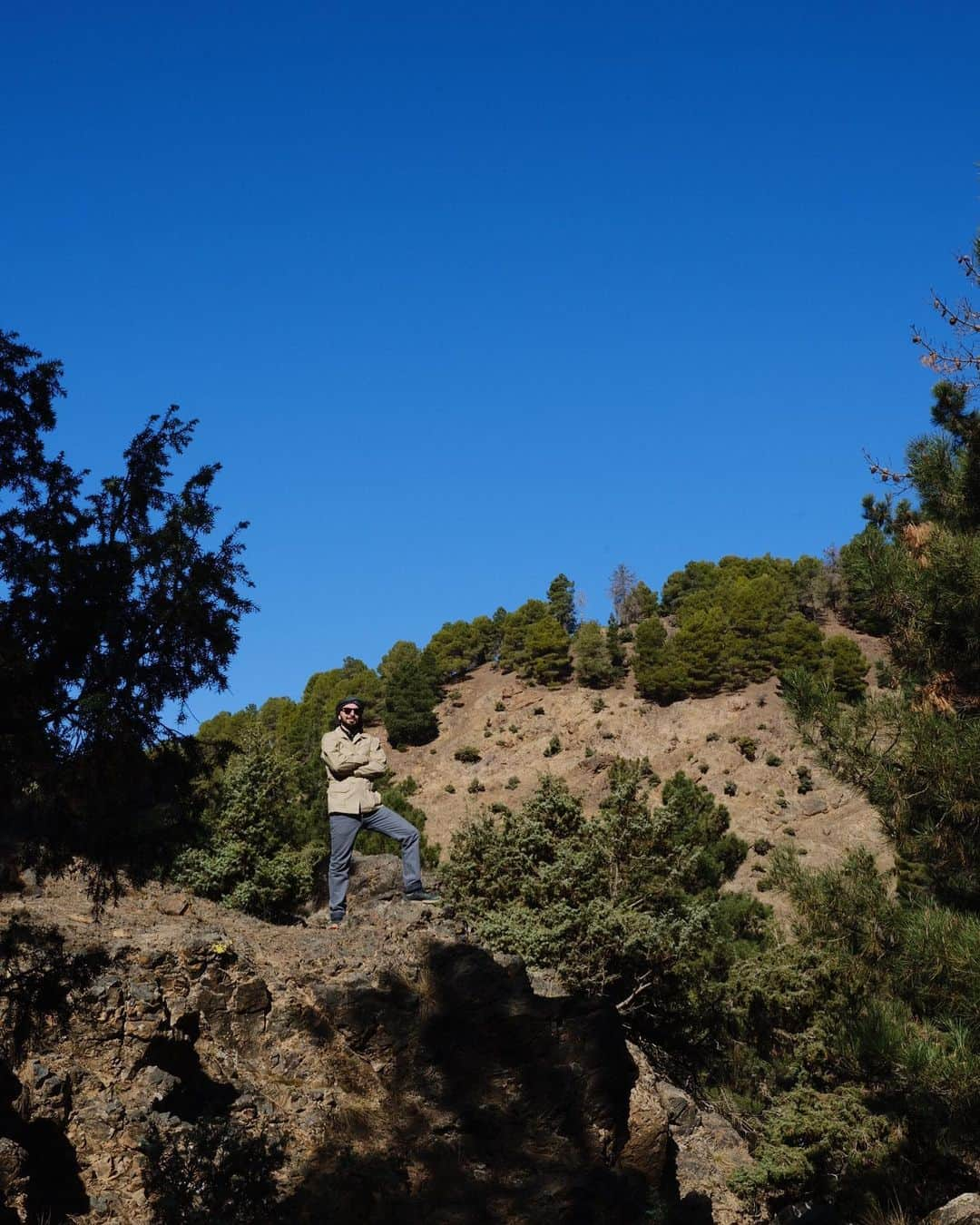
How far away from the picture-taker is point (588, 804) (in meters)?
53.2

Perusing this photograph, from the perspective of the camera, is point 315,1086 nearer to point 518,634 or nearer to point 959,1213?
point 959,1213

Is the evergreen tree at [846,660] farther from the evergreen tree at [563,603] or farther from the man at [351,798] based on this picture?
the man at [351,798]

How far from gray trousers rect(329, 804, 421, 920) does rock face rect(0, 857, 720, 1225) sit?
38 centimetres

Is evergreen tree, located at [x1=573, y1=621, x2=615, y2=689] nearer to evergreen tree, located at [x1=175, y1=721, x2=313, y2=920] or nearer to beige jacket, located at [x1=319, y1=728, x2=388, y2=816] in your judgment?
evergreen tree, located at [x1=175, y1=721, x2=313, y2=920]

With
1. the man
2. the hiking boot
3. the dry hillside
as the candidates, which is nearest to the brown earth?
the hiking boot

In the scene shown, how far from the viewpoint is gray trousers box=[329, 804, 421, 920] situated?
9.85 m

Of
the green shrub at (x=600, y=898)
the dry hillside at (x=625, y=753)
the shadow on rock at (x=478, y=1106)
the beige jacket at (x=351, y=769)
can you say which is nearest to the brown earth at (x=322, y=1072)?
the shadow on rock at (x=478, y=1106)

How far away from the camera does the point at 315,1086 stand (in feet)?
26.0

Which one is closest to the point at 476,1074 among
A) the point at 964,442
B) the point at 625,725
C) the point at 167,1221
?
the point at 167,1221

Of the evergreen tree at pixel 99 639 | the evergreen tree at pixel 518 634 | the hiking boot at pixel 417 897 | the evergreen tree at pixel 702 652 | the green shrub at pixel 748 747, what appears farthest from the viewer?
the evergreen tree at pixel 518 634

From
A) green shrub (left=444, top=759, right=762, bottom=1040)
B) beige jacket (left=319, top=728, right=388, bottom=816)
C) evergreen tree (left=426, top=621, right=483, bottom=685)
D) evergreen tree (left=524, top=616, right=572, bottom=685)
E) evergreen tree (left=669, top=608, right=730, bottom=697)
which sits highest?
evergreen tree (left=426, top=621, right=483, bottom=685)

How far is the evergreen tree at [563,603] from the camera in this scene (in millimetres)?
89875

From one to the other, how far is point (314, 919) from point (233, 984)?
135 inches

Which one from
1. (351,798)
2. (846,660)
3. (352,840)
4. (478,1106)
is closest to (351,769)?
(351,798)
